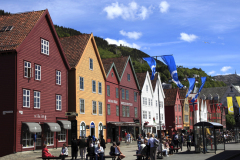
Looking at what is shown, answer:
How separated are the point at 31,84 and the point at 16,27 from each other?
19.9 feet

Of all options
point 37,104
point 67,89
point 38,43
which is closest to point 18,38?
point 38,43

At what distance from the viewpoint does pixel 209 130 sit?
28156mm

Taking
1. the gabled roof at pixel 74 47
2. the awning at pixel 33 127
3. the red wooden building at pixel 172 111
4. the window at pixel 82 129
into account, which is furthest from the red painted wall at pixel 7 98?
the red wooden building at pixel 172 111

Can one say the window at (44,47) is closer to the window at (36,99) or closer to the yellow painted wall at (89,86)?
the window at (36,99)

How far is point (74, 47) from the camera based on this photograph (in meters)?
42.2

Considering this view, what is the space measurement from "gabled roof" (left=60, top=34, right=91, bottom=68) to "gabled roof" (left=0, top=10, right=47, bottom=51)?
7752 mm

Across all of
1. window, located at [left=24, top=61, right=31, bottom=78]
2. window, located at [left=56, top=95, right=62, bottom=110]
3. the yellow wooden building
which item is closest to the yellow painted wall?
the yellow wooden building

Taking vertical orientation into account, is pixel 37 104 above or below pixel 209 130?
above

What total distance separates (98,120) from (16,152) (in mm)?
16603

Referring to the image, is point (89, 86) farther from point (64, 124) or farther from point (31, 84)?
point (31, 84)

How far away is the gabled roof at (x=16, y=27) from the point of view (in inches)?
1220

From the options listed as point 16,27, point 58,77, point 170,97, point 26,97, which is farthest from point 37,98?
point 170,97

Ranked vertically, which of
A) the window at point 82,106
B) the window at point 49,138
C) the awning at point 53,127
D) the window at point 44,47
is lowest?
the window at point 49,138

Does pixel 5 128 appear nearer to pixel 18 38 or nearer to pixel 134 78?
pixel 18 38
